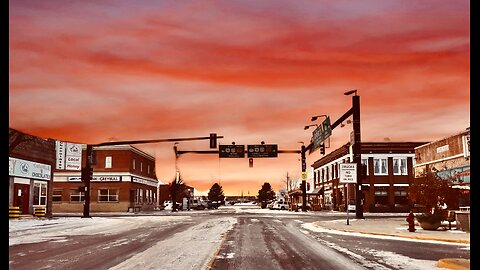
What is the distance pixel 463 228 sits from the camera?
23203 mm

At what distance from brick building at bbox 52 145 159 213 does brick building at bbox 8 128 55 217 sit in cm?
1951

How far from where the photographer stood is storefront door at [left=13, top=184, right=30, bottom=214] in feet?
136

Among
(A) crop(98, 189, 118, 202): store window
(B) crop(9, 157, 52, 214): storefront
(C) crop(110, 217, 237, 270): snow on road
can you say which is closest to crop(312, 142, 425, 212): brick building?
(A) crop(98, 189, 118, 202): store window

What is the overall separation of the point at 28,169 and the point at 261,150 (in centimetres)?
2531

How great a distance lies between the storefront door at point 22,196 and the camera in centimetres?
4159

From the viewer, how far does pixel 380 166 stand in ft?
214

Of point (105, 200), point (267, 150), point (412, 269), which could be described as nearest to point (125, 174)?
point (105, 200)

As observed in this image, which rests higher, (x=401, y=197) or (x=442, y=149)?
(x=442, y=149)

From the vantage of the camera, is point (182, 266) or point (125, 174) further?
point (125, 174)

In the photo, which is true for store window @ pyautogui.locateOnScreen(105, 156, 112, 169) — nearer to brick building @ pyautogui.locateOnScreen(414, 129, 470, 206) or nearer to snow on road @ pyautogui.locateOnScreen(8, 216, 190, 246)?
snow on road @ pyautogui.locateOnScreen(8, 216, 190, 246)

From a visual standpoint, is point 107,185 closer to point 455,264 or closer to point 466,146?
point 466,146

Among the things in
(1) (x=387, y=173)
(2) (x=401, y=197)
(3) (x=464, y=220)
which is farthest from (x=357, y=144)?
(2) (x=401, y=197)
